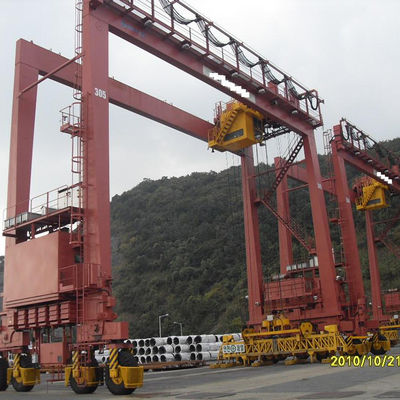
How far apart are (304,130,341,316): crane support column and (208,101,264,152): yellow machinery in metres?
2.58

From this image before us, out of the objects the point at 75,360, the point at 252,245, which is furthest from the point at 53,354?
the point at 252,245

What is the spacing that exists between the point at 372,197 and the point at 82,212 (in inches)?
883

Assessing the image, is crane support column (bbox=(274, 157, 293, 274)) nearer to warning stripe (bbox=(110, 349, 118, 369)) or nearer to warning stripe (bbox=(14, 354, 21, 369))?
warning stripe (bbox=(14, 354, 21, 369))

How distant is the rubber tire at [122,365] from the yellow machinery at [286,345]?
869 centimetres

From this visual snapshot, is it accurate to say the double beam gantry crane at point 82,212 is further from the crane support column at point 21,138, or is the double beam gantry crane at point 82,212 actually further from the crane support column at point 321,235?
the crane support column at point 321,235

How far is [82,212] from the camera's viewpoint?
1328 centimetres

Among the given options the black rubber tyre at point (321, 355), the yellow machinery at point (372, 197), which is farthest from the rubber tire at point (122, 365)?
the yellow machinery at point (372, 197)

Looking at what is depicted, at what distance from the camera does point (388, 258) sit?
51.5m

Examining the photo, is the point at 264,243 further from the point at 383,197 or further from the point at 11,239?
the point at 11,239

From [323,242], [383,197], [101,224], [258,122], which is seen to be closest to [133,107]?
[258,122]

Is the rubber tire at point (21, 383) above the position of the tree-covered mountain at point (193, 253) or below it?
below

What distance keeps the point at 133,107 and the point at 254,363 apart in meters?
10.4

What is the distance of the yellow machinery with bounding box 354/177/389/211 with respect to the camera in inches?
1220

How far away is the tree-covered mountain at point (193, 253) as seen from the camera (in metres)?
53.0
